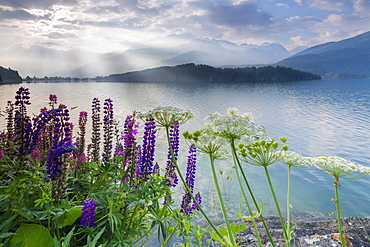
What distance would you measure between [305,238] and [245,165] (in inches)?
412

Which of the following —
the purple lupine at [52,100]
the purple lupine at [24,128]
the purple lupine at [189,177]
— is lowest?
the purple lupine at [189,177]

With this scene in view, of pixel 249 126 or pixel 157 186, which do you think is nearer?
pixel 249 126

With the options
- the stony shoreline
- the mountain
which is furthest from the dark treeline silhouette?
the stony shoreline

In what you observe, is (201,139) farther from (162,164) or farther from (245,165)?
(245,165)

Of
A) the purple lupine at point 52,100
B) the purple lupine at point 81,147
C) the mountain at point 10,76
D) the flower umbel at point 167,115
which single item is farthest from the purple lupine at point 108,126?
the mountain at point 10,76

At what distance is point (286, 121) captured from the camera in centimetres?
3130

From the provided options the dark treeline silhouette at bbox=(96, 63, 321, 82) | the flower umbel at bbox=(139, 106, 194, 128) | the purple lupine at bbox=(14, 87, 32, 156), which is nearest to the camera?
the flower umbel at bbox=(139, 106, 194, 128)

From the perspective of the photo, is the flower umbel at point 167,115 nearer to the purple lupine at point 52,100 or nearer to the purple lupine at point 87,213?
the purple lupine at point 87,213

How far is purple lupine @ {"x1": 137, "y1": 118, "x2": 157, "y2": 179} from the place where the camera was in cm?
294

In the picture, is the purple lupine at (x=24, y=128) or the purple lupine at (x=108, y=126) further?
the purple lupine at (x=108, y=126)

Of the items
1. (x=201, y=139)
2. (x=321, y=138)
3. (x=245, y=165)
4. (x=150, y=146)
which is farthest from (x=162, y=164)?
(x=321, y=138)

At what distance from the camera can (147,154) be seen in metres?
3.02

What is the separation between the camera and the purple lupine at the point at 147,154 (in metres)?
2.94

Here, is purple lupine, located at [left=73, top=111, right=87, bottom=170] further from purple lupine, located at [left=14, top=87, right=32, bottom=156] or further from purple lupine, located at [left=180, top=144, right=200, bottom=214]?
purple lupine, located at [left=180, top=144, right=200, bottom=214]
